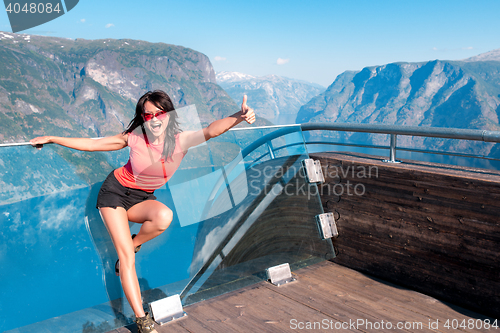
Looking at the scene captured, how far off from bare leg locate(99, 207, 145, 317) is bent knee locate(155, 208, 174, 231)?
0.16 m

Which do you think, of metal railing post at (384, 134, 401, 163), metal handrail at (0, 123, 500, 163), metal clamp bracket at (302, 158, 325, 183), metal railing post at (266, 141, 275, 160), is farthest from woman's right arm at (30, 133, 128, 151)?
metal railing post at (384, 134, 401, 163)

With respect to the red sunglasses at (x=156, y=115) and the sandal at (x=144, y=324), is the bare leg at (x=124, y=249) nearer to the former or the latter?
the sandal at (x=144, y=324)

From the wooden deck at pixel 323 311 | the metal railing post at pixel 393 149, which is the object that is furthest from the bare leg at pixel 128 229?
the metal railing post at pixel 393 149

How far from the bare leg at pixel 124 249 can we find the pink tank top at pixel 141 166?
0.16 metres

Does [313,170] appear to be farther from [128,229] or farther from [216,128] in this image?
[128,229]

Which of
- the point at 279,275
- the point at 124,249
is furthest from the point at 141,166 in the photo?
the point at 279,275

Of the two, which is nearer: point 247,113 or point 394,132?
point 247,113

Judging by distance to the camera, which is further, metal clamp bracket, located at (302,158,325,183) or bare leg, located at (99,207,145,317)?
metal clamp bracket, located at (302,158,325,183)

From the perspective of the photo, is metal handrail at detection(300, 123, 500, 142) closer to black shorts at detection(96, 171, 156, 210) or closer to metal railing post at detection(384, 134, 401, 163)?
metal railing post at detection(384, 134, 401, 163)

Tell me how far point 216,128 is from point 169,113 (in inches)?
10.4

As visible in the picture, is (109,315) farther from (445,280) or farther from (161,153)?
(445,280)

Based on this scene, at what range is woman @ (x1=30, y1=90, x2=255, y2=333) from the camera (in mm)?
1794

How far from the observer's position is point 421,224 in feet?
7.56

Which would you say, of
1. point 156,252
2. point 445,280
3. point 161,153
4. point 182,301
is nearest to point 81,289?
point 156,252
